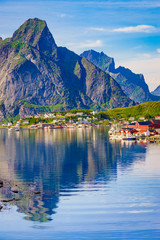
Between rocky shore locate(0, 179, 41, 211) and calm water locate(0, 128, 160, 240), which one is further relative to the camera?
rocky shore locate(0, 179, 41, 211)

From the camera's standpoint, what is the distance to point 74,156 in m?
91.5

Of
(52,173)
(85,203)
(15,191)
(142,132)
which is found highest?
(142,132)

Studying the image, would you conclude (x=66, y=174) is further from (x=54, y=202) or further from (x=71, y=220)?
(x=71, y=220)

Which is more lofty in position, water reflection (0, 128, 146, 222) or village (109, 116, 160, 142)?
village (109, 116, 160, 142)

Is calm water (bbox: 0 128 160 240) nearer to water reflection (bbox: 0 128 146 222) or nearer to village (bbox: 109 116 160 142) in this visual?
water reflection (bbox: 0 128 146 222)

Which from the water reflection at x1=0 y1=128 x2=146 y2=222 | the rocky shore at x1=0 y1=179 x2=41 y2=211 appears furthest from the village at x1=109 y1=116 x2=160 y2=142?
the rocky shore at x1=0 y1=179 x2=41 y2=211

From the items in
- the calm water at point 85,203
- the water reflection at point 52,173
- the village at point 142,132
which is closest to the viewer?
the calm water at point 85,203

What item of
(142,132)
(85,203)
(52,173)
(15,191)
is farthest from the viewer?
(142,132)

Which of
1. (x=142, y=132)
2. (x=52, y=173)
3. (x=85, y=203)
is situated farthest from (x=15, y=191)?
(x=142, y=132)

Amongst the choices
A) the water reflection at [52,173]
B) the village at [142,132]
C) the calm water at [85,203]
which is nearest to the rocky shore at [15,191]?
the water reflection at [52,173]

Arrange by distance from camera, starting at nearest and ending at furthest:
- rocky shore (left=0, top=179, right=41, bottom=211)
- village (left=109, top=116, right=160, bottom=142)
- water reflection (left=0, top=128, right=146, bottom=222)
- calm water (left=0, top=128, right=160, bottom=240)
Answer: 1. calm water (left=0, top=128, right=160, bottom=240)
2. water reflection (left=0, top=128, right=146, bottom=222)
3. rocky shore (left=0, top=179, right=41, bottom=211)
4. village (left=109, top=116, right=160, bottom=142)

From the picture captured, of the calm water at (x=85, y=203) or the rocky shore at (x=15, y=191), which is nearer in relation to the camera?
the calm water at (x=85, y=203)

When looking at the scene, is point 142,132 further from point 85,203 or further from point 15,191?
point 85,203

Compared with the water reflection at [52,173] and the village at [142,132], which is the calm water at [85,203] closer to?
the water reflection at [52,173]
